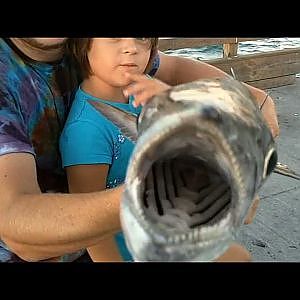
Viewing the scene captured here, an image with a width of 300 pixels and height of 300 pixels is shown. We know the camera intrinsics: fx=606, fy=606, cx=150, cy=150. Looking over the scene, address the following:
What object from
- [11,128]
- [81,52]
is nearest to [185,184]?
[11,128]

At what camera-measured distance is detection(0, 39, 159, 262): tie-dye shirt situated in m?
1.84

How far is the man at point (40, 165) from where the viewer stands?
165cm

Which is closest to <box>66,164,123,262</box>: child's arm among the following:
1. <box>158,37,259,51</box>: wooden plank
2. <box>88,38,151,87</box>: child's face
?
<box>88,38,151,87</box>: child's face

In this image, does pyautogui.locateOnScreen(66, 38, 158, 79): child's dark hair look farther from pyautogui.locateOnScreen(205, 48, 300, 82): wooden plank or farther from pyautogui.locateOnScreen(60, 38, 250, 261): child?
pyautogui.locateOnScreen(205, 48, 300, 82): wooden plank

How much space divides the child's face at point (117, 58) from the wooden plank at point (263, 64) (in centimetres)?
413

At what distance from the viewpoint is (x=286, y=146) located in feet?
16.5

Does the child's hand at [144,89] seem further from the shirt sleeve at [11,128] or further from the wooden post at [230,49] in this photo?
the wooden post at [230,49]

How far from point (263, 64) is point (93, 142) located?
16.2 ft

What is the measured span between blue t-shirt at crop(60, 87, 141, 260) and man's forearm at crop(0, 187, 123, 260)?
0.34 metres

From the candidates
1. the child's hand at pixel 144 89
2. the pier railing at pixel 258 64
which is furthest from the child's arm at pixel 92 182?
the pier railing at pixel 258 64

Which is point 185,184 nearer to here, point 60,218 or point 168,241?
point 168,241

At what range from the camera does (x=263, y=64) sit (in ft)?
21.9
